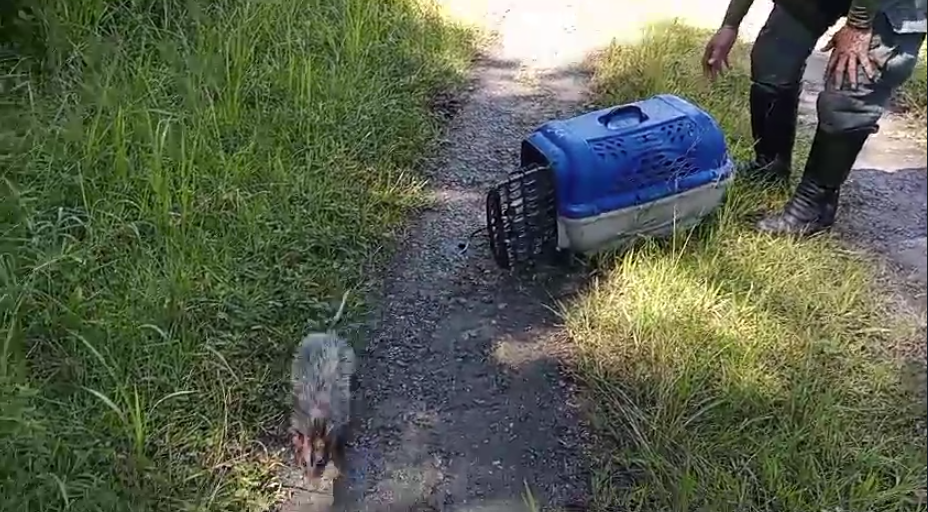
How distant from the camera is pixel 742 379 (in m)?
2.72

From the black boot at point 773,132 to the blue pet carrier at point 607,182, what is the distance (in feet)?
1.35

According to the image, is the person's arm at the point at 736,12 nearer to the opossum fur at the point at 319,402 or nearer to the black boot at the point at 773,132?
the black boot at the point at 773,132

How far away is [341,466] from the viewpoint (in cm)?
254

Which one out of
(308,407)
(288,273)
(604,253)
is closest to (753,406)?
(604,253)

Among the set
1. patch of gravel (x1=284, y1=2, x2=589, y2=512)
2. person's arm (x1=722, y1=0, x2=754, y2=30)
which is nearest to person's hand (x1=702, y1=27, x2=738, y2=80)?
person's arm (x1=722, y1=0, x2=754, y2=30)

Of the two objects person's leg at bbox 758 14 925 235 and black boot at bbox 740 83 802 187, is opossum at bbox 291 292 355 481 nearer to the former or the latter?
person's leg at bbox 758 14 925 235

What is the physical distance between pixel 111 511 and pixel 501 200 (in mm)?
1519

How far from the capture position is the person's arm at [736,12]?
3.40 m

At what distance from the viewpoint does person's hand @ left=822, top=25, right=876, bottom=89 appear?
2.87 metres

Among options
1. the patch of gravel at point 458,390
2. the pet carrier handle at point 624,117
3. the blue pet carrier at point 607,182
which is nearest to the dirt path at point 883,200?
the blue pet carrier at point 607,182

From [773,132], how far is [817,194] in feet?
1.22

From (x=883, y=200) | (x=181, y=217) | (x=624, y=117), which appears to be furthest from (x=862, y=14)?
(x=181, y=217)

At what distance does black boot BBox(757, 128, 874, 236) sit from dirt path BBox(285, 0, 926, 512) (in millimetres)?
206

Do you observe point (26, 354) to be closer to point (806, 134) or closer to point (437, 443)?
point (437, 443)
